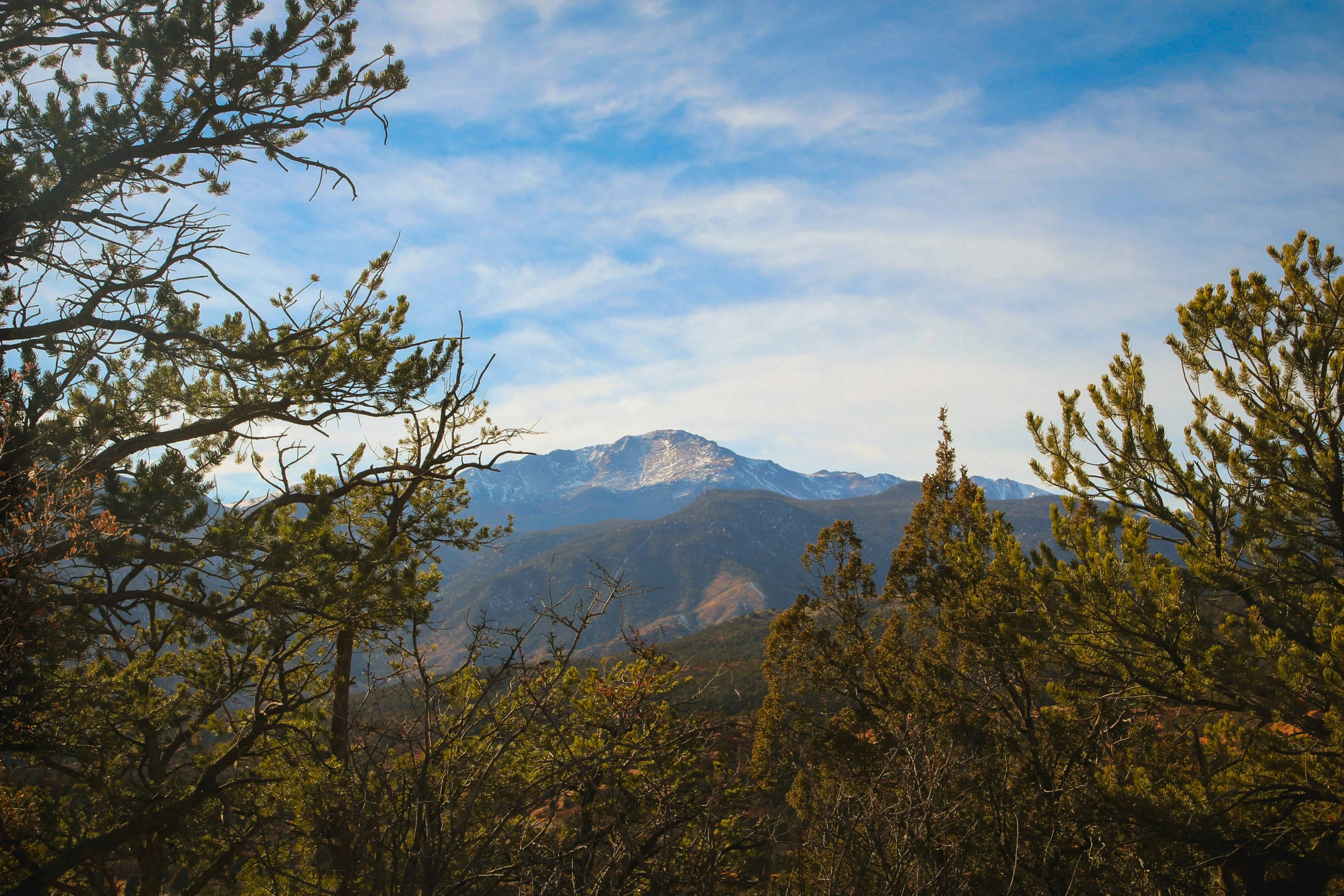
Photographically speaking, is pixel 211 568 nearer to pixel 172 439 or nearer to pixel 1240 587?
pixel 172 439

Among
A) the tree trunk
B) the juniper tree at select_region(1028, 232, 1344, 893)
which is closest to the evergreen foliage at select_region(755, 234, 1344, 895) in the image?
the juniper tree at select_region(1028, 232, 1344, 893)

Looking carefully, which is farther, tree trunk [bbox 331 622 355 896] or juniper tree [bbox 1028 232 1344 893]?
juniper tree [bbox 1028 232 1344 893]

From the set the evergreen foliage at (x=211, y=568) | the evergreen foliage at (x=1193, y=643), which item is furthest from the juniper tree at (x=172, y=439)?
the evergreen foliage at (x=1193, y=643)

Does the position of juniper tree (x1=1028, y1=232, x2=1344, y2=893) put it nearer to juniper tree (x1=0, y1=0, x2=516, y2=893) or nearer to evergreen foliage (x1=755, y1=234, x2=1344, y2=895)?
evergreen foliage (x1=755, y1=234, x2=1344, y2=895)

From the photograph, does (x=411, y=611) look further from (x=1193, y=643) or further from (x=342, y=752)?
(x=1193, y=643)

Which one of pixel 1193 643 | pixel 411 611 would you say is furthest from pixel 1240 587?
pixel 411 611

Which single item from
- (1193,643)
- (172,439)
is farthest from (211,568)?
(1193,643)

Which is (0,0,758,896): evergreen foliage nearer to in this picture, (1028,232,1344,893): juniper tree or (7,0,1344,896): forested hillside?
(7,0,1344,896): forested hillside

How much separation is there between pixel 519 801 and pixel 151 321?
5123 mm

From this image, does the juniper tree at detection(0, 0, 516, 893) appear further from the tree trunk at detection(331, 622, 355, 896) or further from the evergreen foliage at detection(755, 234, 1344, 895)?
the evergreen foliage at detection(755, 234, 1344, 895)

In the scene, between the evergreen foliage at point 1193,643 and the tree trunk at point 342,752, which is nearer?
the tree trunk at point 342,752

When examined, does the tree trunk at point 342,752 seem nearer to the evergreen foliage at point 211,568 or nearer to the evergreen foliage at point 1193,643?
the evergreen foliage at point 211,568

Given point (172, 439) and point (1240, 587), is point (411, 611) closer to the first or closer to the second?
point (172, 439)

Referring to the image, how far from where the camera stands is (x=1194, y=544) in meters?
6.55
